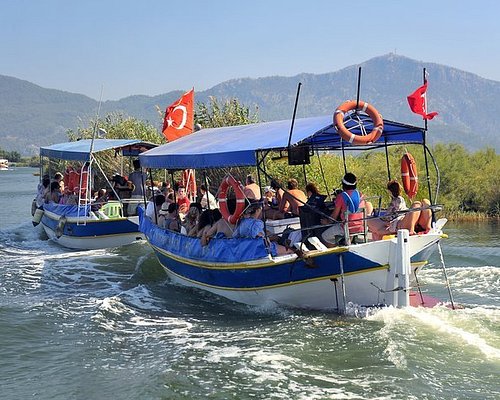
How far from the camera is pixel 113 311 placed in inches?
468

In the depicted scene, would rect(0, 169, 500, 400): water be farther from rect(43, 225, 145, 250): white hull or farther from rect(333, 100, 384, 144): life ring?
rect(43, 225, 145, 250): white hull

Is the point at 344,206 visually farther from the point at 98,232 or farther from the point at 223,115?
the point at 223,115

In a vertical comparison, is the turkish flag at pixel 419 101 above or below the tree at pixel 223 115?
below

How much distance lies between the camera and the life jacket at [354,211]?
10.5 m

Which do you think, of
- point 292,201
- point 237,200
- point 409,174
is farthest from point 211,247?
point 409,174

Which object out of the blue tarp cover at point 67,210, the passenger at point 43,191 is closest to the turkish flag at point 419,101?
the blue tarp cover at point 67,210

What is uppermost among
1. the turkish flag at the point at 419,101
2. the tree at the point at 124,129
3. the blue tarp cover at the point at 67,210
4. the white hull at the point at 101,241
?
the tree at the point at 124,129

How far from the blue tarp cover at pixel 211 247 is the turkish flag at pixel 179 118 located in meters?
4.38

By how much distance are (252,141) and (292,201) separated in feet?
4.64

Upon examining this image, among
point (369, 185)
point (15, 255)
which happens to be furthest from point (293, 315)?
point (369, 185)

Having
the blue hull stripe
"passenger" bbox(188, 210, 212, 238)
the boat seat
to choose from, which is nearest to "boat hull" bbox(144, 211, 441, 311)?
"passenger" bbox(188, 210, 212, 238)

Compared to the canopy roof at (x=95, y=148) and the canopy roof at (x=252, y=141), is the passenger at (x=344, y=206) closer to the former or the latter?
the canopy roof at (x=252, y=141)

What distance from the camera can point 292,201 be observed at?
12.0m

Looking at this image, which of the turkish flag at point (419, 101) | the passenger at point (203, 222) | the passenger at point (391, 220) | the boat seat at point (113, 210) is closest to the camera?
the turkish flag at point (419, 101)
